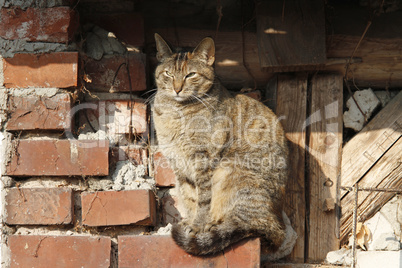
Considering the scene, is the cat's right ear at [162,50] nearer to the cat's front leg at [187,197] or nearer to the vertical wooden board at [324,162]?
the cat's front leg at [187,197]

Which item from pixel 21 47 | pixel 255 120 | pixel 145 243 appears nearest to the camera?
pixel 145 243

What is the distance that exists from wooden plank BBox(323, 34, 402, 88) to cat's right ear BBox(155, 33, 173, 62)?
81 cm

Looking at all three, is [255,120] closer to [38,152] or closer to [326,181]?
[326,181]

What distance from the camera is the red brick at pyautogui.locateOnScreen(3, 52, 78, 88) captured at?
216 centimetres

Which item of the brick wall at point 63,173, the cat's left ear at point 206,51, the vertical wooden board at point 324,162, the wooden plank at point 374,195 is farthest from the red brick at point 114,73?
the wooden plank at point 374,195

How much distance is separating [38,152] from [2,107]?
0.83 ft

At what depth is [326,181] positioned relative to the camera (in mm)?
2422

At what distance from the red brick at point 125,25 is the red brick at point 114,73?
0.11 meters

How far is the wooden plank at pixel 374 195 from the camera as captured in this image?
2.38m

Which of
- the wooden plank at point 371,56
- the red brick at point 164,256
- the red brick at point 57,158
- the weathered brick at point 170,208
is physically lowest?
the red brick at point 164,256

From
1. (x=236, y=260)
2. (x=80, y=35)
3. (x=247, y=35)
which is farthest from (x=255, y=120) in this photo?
(x=80, y=35)

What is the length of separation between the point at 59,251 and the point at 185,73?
1.16m

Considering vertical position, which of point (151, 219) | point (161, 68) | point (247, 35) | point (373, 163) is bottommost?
point (151, 219)

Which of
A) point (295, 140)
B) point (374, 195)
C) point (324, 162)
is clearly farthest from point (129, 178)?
point (374, 195)
